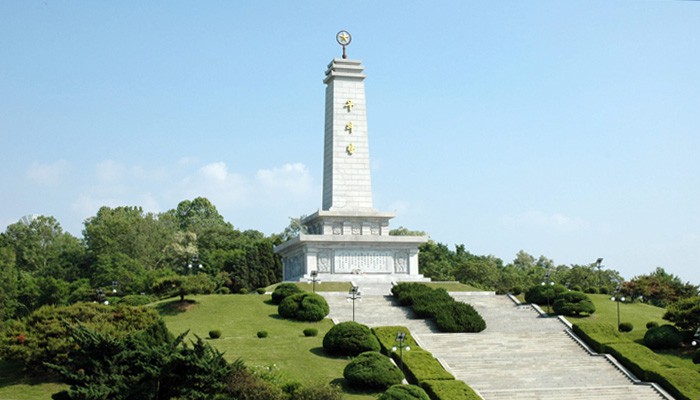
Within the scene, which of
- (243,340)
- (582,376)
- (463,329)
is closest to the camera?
(582,376)

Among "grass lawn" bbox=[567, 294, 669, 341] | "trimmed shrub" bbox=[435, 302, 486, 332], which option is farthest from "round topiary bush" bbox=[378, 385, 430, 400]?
"grass lawn" bbox=[567, 294, 669, 341]

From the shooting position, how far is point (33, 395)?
111ft

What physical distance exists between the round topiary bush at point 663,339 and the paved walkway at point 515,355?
286 cm

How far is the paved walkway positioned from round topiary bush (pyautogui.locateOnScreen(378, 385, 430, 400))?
12.7 ft

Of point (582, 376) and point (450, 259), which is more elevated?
point (450, 259)

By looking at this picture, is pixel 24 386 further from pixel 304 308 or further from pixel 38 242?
pixel 38 242

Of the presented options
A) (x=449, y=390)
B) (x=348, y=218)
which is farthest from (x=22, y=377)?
(x=348, y=218)

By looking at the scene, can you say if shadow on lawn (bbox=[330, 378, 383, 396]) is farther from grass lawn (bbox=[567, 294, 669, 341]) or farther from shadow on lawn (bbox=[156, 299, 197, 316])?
grass lawn (bbox=[567, 294, 669, 341])

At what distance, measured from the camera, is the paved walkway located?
35.7 meters

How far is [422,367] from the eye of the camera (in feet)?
120

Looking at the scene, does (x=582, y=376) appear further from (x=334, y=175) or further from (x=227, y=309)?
(x=334, y=175)

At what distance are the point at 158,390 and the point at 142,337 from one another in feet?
9.52

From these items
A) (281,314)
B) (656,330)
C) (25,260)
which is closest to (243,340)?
(281,314)

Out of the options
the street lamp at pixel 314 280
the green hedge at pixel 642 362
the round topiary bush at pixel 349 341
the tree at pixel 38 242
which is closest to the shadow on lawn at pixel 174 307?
the street lamp at pixel 314 280
